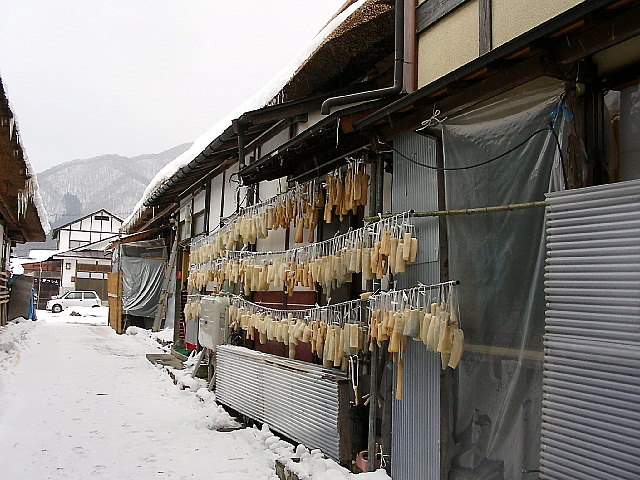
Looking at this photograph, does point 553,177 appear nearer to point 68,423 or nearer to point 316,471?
point 316,471

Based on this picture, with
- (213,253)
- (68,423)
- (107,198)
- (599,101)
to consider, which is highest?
(107,198)

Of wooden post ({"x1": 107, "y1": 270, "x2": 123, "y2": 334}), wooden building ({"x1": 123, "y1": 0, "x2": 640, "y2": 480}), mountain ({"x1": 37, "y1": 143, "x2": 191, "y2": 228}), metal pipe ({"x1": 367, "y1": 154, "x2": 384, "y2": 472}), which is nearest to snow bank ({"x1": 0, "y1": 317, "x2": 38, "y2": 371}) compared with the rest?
wooden post ({"x1": 107, "y1": 270, "x2": 123, "y2": 334})

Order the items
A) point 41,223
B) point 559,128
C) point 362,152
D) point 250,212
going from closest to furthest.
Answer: point 559,128 → point 362,152 → point 250,212 → point 41,223

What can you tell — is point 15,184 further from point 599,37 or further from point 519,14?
point 599,37

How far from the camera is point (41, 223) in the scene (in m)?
17.5

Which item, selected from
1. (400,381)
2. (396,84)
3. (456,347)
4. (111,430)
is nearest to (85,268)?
(111,430)

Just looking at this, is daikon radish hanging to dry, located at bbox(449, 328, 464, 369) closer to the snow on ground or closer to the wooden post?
the snow on ground

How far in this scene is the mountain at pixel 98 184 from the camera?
5389 inches

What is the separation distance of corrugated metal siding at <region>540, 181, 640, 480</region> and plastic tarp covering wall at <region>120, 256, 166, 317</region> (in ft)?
63.0

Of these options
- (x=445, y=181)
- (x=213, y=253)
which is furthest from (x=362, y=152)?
(x=213, y=253)

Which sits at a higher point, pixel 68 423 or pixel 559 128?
pixel 559 128

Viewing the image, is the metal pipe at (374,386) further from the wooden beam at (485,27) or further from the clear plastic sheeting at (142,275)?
the clear plastic sheeting at (142,275)

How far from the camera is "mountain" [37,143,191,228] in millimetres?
136875

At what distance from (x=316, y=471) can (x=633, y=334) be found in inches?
140
